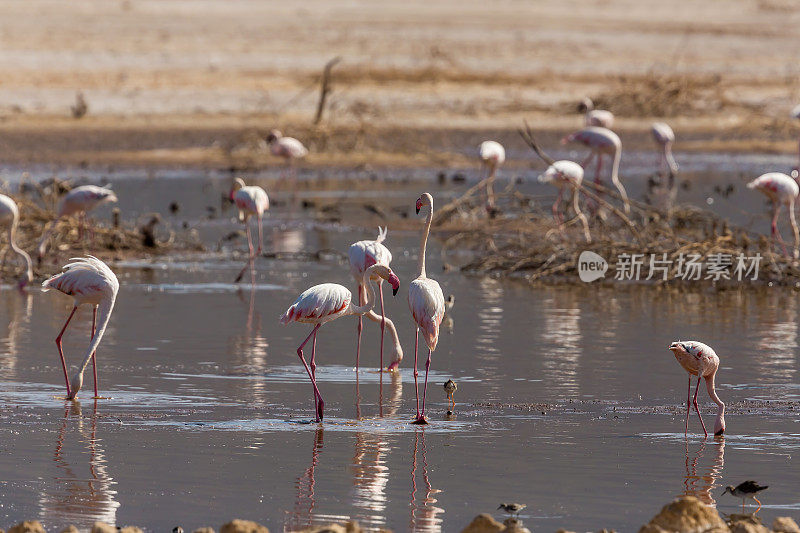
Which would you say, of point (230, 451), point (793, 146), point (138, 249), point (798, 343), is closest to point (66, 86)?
point (793, 146)

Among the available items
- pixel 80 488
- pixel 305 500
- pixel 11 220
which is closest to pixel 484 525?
pixel 305 500

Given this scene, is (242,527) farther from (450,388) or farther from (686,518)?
(450,388)

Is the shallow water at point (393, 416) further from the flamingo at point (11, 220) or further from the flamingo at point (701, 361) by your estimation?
the flamingo at point (11, 220)

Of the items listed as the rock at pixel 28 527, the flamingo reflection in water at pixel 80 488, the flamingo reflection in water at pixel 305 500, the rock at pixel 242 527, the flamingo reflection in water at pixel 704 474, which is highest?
the rock at pixel 242 527

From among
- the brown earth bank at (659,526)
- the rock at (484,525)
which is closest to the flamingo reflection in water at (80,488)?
Result: the brown earth bank at (659,526)

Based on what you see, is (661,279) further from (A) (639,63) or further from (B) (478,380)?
(A) (639,63)

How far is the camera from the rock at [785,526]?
585cm

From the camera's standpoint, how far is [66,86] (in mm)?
33719

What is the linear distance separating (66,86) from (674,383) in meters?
26.3

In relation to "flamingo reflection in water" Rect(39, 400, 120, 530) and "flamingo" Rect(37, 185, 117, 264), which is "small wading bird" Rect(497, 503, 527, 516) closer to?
"flamingo reflection in water" Rect(39, 400, 120, 530)

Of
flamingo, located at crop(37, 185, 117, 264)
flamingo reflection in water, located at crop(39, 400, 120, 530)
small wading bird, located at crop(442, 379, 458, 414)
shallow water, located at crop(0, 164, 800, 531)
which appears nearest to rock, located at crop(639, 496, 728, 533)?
shallow water, located at crop(0, 164, 800, 531)

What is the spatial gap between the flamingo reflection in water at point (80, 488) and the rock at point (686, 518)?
2264 millimetres

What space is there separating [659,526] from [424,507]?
1.11 metres

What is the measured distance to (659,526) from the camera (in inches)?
232
